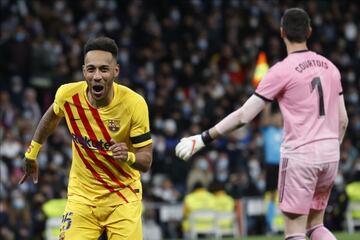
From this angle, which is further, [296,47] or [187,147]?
[296,47]

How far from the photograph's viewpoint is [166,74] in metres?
22.3

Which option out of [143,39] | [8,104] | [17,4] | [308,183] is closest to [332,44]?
[143,39]

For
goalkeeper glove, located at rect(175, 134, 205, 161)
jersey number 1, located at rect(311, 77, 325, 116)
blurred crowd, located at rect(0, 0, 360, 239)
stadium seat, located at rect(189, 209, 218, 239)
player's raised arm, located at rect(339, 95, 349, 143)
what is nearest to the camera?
goalkeeper glove, located at rect(175, 134, 205, 161)

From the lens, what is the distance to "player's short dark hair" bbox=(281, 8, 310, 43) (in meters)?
7.58

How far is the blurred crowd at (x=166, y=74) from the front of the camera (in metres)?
18.2

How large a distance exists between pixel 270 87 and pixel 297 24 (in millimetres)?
541

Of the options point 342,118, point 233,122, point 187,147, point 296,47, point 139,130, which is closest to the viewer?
point 187,147

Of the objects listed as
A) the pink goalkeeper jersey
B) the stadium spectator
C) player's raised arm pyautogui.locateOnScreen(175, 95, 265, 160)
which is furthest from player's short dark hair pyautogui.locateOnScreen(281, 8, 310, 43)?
player's raised arm pyautogui.locateOnScreen(175, 95, 265, 160)

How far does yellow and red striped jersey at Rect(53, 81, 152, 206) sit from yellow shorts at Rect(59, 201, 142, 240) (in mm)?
61

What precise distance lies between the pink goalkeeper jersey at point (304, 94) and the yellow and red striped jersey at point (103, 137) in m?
0.95

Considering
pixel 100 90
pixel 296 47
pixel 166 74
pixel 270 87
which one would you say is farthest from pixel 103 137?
pixel 166 74

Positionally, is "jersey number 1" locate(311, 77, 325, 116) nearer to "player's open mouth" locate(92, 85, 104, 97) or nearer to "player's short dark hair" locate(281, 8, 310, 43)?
"player's short dark hair" locate(281, 8, 310, 43)

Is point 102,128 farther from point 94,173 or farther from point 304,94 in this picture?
point 304,94

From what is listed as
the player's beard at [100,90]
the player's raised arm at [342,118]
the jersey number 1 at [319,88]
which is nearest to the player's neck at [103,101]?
the player's beard at [100,90]
